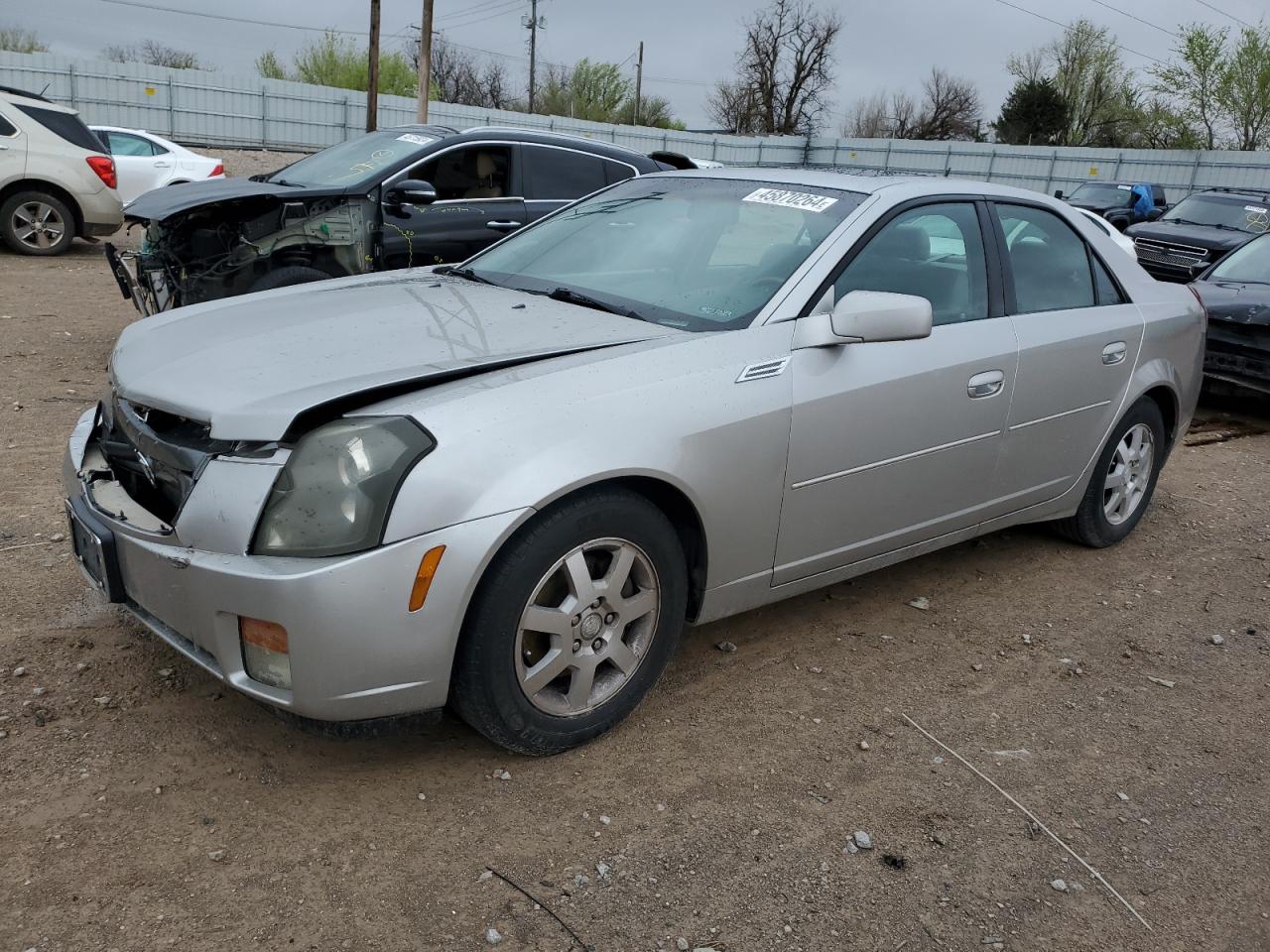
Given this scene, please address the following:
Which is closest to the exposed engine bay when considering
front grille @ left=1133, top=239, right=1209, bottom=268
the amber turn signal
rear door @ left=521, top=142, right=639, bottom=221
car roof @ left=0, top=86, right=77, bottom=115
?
rear door @ left=521, top=142, right=639, bottom=221

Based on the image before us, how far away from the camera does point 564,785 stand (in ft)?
9.39

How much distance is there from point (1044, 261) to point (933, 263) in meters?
0.74

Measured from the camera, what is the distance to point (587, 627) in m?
2.89

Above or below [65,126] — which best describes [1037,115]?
above

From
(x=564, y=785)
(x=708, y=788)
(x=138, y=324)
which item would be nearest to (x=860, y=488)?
(x=708, y=788)

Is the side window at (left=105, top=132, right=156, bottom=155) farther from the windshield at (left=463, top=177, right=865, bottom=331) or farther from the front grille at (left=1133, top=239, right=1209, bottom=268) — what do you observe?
the front grille at (left=1133, top=239, right=1209, bottom=268)

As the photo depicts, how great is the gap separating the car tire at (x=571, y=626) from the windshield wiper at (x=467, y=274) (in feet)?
4.63

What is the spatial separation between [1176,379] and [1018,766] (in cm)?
254

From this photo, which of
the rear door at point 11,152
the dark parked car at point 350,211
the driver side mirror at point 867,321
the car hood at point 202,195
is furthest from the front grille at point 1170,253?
the rear door at point 11,152

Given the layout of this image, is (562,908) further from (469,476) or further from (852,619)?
(852,619)

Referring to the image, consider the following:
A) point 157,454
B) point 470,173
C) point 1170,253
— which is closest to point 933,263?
point 157,454

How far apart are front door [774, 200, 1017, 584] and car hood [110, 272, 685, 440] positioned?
1.95 feet

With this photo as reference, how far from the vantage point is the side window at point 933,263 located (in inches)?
141

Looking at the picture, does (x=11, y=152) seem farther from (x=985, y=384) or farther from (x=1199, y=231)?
(x=1199, y=231)
